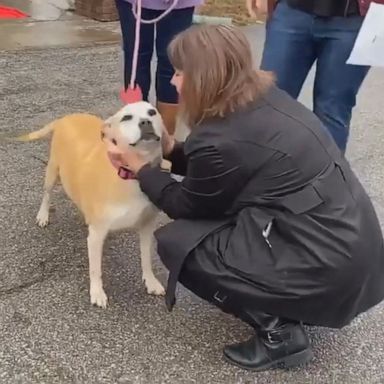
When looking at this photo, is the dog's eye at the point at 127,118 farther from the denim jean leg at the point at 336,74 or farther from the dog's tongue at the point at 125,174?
the denim jean leg at the point at 336,74

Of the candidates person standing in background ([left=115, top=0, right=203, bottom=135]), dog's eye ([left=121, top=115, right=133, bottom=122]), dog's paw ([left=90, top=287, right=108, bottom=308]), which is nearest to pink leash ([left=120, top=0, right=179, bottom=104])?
person standing in background ([left=115, top=0, right=203, bottom=135])

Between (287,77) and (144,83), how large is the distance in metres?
0.86

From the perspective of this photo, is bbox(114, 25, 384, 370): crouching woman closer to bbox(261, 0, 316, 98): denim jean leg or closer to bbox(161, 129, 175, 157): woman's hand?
bbox(161, 129, 175, 157): woman's hand

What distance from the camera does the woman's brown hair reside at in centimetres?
230

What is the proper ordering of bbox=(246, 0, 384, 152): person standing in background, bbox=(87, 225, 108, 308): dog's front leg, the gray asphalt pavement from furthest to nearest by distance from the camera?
bbox=(246, 0, 384, 152): person standing in background < bbox=(87, 225, 108, 308): dog's front leg < the gray asphalt pavement

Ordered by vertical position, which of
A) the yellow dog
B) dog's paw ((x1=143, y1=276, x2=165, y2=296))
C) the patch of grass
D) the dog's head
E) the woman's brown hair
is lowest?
the patch of grass

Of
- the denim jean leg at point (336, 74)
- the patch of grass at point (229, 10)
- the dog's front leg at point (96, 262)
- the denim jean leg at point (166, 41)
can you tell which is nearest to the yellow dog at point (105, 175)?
the dog's front leg at point (96, 262)

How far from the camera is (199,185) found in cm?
240

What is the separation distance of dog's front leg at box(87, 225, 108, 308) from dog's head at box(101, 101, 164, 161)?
33cm

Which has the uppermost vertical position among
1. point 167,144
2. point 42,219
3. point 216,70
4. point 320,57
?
point 216,70

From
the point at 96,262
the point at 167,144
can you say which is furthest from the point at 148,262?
the point at 167,144

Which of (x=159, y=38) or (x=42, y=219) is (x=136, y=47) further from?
(x=42, y=219)

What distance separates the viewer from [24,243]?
3229mm

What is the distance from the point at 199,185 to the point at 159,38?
4.49 feet
